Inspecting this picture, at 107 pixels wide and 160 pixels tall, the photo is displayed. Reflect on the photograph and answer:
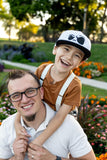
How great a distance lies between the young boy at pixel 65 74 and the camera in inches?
73.5

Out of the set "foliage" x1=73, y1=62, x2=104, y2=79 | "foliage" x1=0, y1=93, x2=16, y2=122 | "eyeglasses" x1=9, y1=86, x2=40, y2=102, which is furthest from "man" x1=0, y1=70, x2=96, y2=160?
"foliage" x1=73, y1=62, x2=104, y2=79

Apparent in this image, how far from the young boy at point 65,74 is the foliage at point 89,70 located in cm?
768

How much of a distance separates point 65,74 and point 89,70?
328 inches

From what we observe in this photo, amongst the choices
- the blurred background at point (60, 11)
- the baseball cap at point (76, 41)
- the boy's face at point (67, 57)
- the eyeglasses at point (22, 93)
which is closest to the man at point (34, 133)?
the eyeglasses at point (22, 93)

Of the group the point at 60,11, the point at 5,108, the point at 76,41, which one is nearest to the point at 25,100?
the point at 76,41

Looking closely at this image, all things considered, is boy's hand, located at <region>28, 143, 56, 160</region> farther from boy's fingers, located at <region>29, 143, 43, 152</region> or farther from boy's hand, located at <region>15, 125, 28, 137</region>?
boy's hand, located at <region>15, 125, 28, 137</region>

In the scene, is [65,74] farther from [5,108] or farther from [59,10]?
[59,10]

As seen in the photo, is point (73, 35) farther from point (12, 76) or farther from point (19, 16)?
point (19, 16)

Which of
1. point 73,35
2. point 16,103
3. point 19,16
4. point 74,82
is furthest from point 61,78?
point 19,16

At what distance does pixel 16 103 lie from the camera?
66.1 inches

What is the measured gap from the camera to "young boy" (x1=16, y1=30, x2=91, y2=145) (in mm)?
1868

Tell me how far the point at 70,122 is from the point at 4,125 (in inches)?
23.0

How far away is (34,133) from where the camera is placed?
179 centimetres

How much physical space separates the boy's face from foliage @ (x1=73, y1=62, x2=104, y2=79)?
777cm
